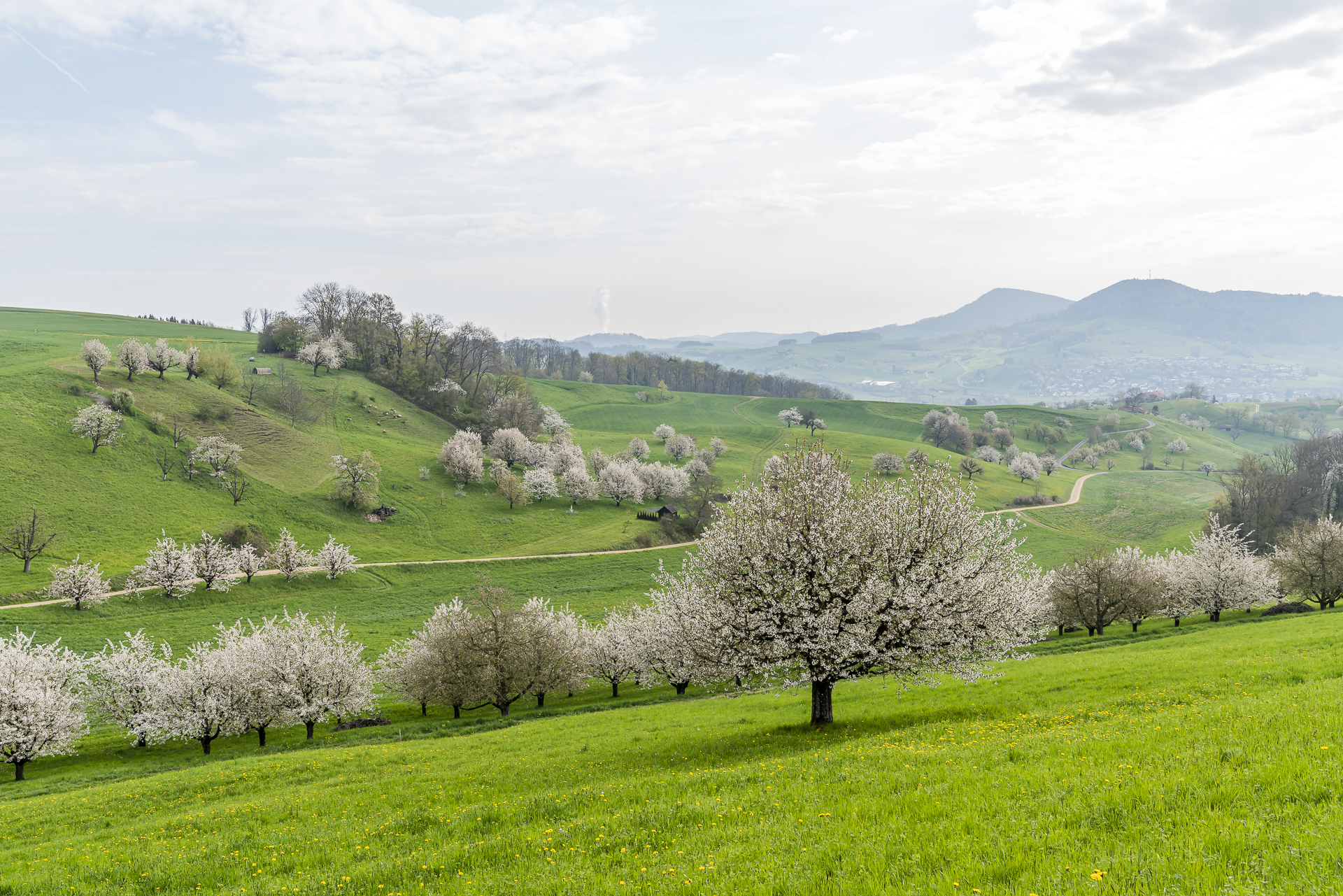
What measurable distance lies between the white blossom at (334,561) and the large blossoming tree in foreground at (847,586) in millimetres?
75300

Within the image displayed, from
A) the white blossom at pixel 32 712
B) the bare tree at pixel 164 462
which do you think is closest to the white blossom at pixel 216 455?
the bare tree at pixel 164 462

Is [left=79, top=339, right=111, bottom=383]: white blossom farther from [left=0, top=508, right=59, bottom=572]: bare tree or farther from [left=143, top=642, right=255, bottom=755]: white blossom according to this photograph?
[left=143, top=642, right=255, bottom=755]: white blossom

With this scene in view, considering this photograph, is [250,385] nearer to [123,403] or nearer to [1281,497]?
[123,403]

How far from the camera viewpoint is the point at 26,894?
1396 centimetres

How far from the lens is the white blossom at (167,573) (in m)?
71.4

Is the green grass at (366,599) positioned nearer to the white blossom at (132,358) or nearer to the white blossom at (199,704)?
the white blossom at (199,704)

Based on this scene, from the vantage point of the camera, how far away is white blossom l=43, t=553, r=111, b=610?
2547 inches

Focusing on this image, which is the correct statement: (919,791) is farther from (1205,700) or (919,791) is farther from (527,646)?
(527,646)

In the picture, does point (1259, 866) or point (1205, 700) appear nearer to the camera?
point (1259, 866)

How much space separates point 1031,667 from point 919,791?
2886cm

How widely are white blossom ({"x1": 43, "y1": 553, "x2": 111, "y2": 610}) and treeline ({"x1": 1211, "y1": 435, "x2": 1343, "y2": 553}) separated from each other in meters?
144

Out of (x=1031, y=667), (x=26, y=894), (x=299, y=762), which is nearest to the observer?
(x=26, y=894)

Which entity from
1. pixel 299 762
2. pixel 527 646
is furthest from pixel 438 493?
pixel 299 762

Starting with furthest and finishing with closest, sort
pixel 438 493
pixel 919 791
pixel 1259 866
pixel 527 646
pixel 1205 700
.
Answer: pixel 438 493
pixel 527 646
pixel 1205 700
pixel 919 791
pixel 1259 866
